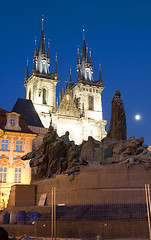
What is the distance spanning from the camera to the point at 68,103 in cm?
5778

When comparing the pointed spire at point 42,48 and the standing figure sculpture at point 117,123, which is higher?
the pointed spire at point 42,48

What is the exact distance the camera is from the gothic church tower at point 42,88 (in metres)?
55.7

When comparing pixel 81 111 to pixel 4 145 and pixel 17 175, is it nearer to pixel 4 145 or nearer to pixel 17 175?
pixel 4 145

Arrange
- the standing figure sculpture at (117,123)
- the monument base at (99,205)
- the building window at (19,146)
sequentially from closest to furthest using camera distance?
1. the monument base at (99,205)
2. the standing figure sculpture at (117,123)
3. the building window at (19,146)

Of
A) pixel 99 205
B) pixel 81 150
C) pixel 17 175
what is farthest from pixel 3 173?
pixel 99 205

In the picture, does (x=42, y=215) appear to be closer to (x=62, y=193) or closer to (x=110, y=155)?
(x=62, y=193)

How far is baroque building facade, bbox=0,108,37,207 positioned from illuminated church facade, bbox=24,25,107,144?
2455 centimetres

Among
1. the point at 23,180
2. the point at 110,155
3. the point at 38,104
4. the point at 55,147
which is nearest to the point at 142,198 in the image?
the point at 110,155

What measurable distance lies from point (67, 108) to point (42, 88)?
5.89m

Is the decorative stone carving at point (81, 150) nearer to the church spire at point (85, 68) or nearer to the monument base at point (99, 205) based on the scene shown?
the monument base at point (99, 205)

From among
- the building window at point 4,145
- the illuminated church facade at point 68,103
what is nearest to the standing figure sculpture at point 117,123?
the building window at point 4,145

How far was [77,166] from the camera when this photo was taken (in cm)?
1138

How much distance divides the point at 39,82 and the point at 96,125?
13083mm

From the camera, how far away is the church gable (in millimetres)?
56897
